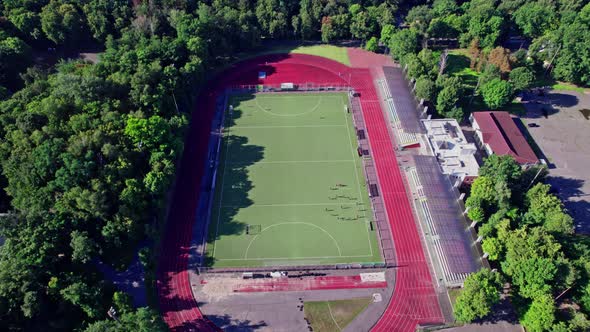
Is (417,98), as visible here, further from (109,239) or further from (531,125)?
(109,239)

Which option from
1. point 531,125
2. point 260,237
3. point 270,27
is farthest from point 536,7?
point 260,237

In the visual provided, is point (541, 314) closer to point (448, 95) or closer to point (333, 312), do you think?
point (333, 312)

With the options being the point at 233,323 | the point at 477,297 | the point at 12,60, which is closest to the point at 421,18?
the point at 477,297

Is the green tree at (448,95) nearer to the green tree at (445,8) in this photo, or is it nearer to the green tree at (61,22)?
the green tree at (445,8)

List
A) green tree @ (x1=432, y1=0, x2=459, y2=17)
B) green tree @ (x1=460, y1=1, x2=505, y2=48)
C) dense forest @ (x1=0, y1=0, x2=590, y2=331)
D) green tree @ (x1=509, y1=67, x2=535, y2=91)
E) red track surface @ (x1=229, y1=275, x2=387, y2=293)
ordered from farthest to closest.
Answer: green tree @ (x1=432, y1=0, x2=459, y2=17), green tree @ (x1=460, y1=1, x2=505, y2=48), green tree @ (x1=509, y1=67, x2=535, y2=91), red track surface @ (x1=229, y1=275, x2=387, y2=293), dense forest @ (x1=0, y1=0, x2=590, y2=331)

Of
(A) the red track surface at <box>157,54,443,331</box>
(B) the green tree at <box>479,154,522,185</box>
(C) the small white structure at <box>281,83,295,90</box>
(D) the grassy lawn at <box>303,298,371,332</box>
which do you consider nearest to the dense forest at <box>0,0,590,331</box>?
(B) the green tree at <box>479,154,522,185</box>

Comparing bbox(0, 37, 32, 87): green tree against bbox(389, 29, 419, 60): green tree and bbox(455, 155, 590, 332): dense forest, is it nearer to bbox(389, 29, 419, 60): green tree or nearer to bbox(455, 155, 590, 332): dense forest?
bbox(389, 29, 419, 60): green tree

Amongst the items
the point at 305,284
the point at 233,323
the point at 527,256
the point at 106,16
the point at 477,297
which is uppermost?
the point at 106,16
